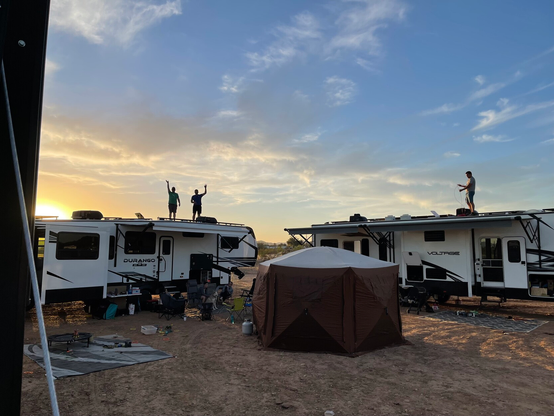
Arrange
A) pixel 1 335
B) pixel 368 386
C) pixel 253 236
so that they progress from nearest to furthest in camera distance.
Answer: pixel 1 335, pixel 368 386, pixel 253 236

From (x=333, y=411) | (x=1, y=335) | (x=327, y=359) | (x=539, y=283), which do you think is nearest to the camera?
(x=1, y=335)

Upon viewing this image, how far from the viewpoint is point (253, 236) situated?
55.7 ft

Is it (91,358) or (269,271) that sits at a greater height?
(269,271)

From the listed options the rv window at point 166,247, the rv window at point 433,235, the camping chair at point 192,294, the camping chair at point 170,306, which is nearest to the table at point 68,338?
the camping chair at point 170,306

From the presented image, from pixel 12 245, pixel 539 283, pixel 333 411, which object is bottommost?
pixel 333 411

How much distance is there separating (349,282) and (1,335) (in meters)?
6.30

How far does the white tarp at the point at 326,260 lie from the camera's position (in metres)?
7.82

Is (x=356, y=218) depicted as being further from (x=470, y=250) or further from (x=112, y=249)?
(x=112, y=249)

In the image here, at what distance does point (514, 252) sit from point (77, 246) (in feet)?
42.5

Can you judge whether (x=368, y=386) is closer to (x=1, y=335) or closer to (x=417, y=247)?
(x=1, y=335)

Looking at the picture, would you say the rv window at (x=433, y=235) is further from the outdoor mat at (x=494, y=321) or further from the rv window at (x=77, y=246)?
the rv window at (x=77, y=246)

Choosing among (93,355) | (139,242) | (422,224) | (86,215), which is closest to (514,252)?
(422,224)

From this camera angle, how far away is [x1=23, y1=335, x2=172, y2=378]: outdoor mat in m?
6.31

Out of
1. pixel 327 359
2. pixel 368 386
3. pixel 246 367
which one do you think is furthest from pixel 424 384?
pixel 246 367
